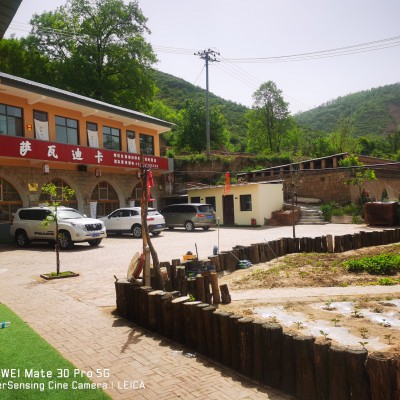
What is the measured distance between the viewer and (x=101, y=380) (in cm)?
384

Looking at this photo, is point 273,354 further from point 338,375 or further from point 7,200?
point 7,200

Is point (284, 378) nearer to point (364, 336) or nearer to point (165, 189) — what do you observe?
point (364, 336)

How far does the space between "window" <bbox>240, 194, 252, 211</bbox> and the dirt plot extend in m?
15.1

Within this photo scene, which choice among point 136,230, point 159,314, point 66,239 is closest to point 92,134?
point 136,230

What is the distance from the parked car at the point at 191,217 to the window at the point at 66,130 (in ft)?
25.2

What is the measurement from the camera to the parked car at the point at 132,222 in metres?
19.5

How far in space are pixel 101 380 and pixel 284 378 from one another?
192 cm

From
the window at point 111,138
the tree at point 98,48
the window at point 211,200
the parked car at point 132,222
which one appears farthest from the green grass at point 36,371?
the tree at point 98,48

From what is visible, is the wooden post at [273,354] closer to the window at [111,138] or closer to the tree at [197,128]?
the window at [111,138]

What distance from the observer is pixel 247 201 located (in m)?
26.0

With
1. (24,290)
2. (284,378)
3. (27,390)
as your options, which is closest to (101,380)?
(27,390)

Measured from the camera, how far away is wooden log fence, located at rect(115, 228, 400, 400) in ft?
10.3

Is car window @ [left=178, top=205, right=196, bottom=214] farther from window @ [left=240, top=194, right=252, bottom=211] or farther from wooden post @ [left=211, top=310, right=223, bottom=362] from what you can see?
wooden post @ [left=211, top=310, right=223, bottom=362]

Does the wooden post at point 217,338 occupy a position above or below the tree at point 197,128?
below
